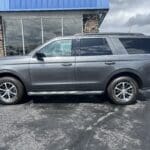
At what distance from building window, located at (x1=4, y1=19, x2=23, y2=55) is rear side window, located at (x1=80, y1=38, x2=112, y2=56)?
6896mm

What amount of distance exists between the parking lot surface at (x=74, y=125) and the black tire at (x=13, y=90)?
205 mm

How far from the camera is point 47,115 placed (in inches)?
286

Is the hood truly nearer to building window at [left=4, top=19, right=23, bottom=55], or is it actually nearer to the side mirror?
the side mirror

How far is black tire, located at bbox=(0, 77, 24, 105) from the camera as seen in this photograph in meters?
8.23

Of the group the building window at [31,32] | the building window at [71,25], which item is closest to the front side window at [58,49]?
the building window at [71,25]

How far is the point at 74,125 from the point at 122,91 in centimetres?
225

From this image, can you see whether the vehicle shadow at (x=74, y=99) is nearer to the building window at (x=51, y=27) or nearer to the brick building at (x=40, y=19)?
the brick building at (x=40, y=19)

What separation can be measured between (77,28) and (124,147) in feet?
32.7

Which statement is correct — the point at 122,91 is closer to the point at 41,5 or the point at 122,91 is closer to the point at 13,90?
the point at 13,90

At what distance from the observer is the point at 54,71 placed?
8102mm

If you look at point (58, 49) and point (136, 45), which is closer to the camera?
point (58, 49)

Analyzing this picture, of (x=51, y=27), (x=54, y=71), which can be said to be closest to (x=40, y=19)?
(x=51, y=27)

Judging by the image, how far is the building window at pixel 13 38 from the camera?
14562 mm

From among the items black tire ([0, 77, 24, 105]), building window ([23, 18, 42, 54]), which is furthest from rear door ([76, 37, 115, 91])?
building window ([23, 18, 42, 54])
